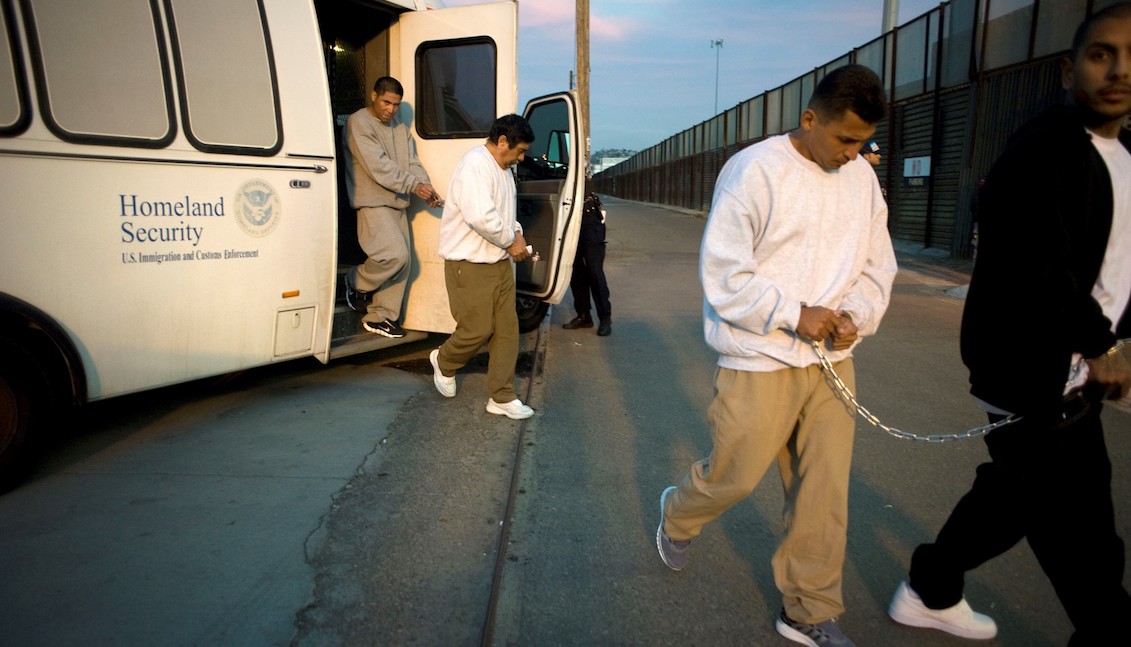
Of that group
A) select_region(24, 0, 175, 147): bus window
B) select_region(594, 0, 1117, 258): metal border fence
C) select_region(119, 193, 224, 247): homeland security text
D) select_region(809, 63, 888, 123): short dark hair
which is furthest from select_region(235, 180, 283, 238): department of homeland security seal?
select_region(594, 0, 1117, 258): metal border fence

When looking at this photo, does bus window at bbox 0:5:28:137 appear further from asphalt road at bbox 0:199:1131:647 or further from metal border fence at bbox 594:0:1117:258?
metal border fence at bbox 594:0:1117:258

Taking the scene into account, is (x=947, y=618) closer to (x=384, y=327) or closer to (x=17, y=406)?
(x=17, y=406)

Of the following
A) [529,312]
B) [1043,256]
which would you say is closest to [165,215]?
[529,312]

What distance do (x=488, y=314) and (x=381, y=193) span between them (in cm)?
154

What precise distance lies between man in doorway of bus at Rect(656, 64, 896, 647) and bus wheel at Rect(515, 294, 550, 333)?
15.9 feet

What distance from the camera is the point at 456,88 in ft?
21.5

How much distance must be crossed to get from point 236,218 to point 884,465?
13.3ft

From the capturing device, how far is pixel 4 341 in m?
3.77

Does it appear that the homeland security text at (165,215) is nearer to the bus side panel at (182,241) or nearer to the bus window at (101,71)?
the bus side panel at (182,241)

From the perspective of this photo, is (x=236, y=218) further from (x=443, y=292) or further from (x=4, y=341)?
(x=443, y=292)

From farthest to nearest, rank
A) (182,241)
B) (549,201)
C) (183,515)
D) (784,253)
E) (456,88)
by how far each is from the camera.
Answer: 1. (549,201)
2. (456,88)
3. (182,241)
4. (183,515)
5. (784,253)

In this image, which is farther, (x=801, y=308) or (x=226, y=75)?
(x=226, y=75)

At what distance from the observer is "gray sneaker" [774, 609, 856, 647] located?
2.65 metres

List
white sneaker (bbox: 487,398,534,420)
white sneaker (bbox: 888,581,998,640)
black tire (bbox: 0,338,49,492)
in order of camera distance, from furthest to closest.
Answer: white sneaker (bbox: 487,398,534,420) → black tire (bbox: 0,338,49,492) → white sneaker (bbox: 888,581,998,640)
